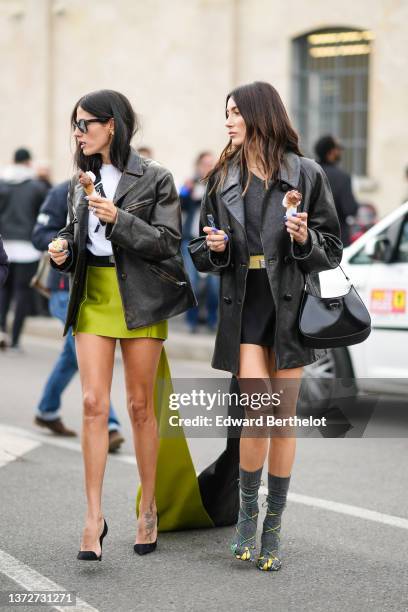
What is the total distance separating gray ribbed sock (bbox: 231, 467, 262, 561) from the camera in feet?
15.7

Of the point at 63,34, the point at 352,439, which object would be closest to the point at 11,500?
the point at 352,439

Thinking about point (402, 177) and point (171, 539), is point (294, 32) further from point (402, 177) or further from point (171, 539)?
point (171, 539)

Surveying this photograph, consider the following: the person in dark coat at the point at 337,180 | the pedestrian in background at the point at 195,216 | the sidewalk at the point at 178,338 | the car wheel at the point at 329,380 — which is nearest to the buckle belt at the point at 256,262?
Answer: the car wheel at the point at 329,380

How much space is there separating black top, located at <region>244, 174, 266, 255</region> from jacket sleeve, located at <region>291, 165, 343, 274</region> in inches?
7.5

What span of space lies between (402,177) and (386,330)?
850 cm

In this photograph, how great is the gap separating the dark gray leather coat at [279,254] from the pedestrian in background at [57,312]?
8.22ft

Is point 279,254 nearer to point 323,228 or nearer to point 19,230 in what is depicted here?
point 323,228

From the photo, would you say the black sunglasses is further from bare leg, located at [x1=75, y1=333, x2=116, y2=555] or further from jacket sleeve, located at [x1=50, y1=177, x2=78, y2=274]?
bare leg, located at [x1=75, y1=333, x2=116, y2=555]

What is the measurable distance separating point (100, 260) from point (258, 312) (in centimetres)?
71

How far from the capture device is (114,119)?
4.87 m

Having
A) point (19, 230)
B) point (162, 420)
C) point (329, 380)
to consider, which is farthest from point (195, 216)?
point (162, 420)

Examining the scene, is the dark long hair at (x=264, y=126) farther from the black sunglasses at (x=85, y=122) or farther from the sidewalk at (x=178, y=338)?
the sidewalk at (x=178, y=338)

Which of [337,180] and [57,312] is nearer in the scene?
[57,312]

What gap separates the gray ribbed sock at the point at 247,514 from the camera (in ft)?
15.7
